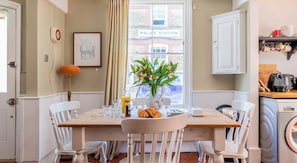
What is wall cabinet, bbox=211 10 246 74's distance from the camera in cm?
379

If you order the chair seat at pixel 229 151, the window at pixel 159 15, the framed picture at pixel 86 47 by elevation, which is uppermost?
the window at pixel 159 15

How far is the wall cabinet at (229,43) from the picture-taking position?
12.4ft

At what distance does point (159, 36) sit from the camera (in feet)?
14.1

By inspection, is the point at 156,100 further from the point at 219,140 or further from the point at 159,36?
the point at 159,36

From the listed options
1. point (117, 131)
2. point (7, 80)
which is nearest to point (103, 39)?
point (7, 80)

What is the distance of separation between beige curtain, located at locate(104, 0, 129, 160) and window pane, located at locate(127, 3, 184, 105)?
252 millimetres

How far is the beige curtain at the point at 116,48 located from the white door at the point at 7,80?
1.30m

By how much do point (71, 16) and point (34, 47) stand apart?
1.11 m

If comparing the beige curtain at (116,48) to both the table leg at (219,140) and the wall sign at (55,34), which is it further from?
the table leg at (219,140)

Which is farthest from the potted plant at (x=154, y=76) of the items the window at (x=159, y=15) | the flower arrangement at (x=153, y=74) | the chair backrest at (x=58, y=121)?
the window at (x=159, y=15)

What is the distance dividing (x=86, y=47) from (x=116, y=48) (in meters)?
0.55

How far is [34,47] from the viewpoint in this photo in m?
3.34

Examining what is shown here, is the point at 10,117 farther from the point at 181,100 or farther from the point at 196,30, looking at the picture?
the point at 196,30

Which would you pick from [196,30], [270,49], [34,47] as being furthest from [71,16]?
[270,49]
